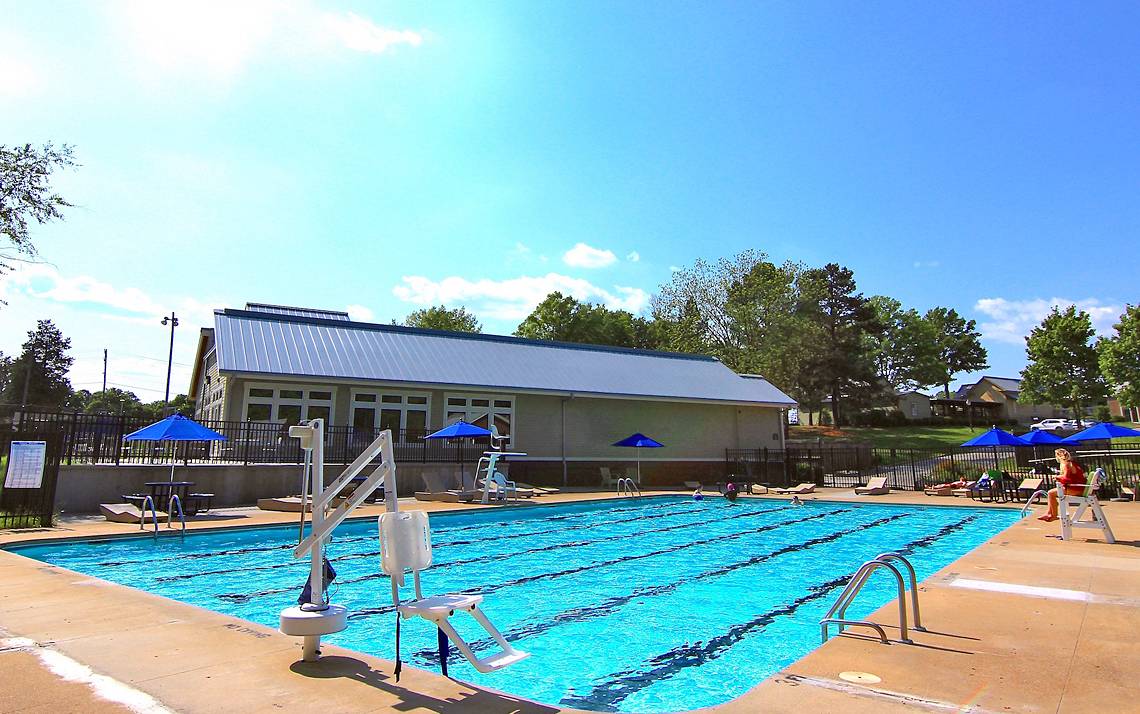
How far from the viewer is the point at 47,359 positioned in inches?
2539

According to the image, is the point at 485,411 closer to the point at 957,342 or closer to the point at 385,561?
the point at 385,561

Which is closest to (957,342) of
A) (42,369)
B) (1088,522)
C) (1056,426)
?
(1056,426)

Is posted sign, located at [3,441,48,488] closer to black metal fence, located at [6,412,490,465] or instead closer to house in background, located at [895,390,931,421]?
black metal fence, located at [6,412,490,465]

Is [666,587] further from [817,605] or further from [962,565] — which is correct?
[962,565]

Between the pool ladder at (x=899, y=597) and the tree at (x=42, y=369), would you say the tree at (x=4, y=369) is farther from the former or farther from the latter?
the pool ladder at (x=899, y=597)

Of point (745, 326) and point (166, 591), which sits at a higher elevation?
point (745, 326)

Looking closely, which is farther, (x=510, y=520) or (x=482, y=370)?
(x=482, y=370)

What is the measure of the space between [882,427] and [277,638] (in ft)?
207

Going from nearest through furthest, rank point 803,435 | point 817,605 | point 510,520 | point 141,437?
point 817,605 → point 141,437 → point 510,520 → point 803,435

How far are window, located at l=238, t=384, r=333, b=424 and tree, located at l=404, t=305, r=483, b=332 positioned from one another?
1556 inches

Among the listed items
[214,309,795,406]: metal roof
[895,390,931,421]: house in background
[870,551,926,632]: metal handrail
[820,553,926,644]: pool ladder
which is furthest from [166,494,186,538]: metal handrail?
[895,390,931,421]: house in background

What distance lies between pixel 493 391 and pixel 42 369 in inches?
2429

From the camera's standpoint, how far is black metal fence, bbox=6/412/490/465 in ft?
52.9

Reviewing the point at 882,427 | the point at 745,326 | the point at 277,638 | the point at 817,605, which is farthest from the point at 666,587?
the point at 882,427
